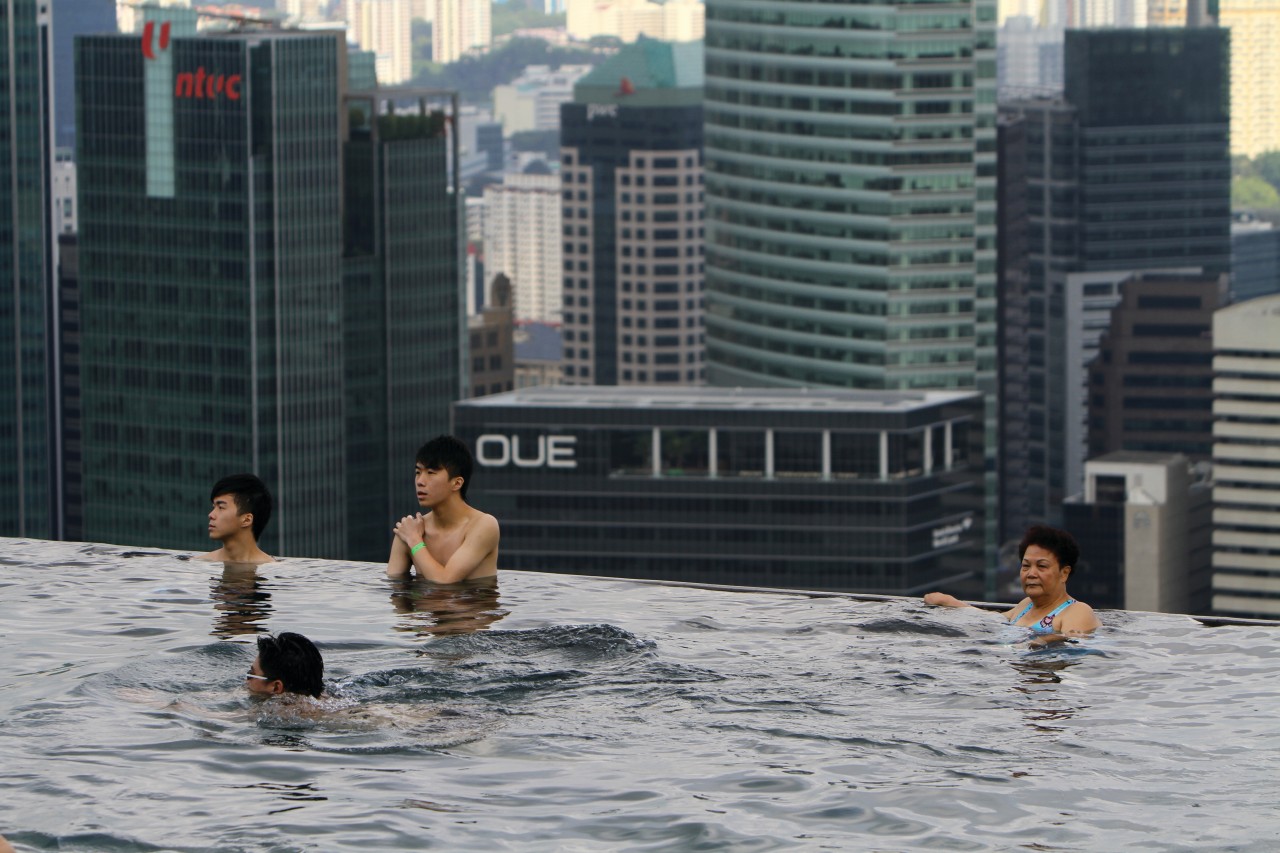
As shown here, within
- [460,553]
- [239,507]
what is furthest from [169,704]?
[460,553]

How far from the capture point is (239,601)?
1524 inches

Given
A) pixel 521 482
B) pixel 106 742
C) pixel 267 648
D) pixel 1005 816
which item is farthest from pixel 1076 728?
pixel 521 482

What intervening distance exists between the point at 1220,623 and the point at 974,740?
8.90 meters

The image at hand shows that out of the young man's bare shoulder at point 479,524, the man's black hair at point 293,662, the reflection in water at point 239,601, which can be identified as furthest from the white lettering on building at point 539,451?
the man's black hair at point 293,662

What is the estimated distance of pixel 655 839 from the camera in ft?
85.3

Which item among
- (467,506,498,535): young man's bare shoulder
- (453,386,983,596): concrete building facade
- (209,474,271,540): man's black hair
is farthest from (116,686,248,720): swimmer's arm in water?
(453,386,983,596): concrete building facade

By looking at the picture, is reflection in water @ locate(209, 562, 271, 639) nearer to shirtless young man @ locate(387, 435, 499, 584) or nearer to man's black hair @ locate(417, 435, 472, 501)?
shirtless young man @ locate(387, 435, 499, 584)

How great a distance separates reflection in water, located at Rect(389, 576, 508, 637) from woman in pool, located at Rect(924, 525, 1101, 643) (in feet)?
25.9

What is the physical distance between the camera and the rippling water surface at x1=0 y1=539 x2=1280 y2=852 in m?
26.3

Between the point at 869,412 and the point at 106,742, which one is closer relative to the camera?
the point at 106,742

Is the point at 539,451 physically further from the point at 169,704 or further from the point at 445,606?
the point at 169,704

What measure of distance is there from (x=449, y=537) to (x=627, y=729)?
8.55 metres

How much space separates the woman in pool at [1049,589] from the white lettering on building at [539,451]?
156 m

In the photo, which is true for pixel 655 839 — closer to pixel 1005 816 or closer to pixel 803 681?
pixel 1005 816
